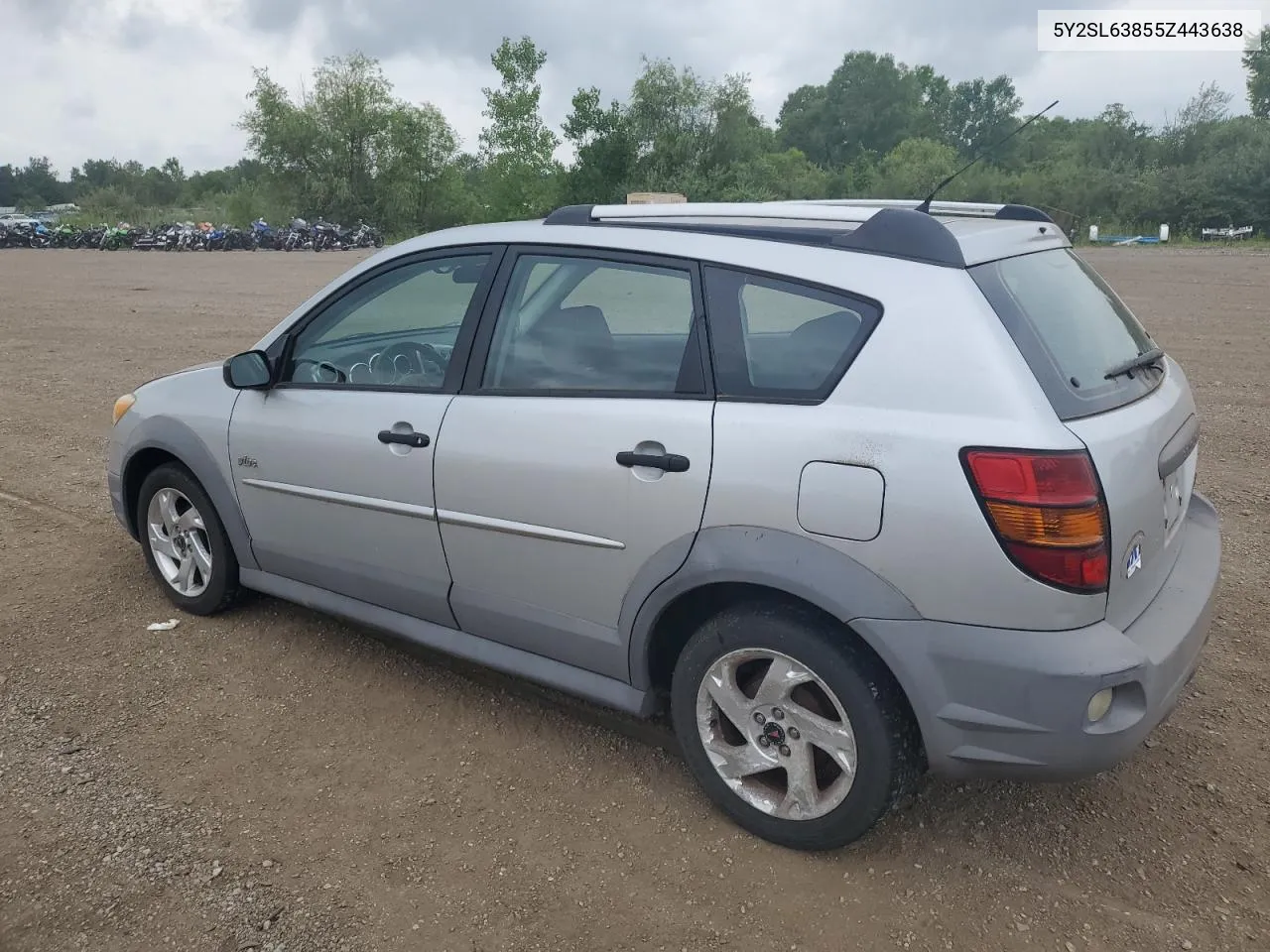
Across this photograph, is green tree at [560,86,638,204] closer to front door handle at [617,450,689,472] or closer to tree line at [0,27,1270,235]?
tree line at [0,27,1270,235]

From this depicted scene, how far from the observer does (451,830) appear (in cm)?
288

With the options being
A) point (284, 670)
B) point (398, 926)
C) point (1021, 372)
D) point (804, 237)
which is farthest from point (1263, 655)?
point (284, 670)

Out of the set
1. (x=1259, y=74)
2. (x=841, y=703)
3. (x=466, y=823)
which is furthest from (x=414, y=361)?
(x=1259, y=74)

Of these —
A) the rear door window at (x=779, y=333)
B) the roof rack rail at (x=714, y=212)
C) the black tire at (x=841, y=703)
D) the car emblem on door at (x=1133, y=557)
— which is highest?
the roof rack rail at (x=714, y=212)

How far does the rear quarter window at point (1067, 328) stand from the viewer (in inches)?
94.6

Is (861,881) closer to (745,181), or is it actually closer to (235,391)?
(235,391)

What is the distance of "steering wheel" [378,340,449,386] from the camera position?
3355mm

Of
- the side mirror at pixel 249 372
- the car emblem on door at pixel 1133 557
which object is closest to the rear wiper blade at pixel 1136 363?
the car emblem on door at pixel 1133 557

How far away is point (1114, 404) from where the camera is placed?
252cm

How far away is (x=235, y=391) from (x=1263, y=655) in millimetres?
4201

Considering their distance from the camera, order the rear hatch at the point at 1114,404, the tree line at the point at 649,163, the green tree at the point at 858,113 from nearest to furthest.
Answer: the rear hatch at the point at 1114,404, the tree line at the point at 649,163, the green tree at the point at 858,113

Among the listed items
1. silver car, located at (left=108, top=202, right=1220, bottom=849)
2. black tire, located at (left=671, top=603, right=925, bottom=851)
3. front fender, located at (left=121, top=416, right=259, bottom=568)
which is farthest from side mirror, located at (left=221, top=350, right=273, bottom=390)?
black tire, located at (left=671, top=603, right=925, bottom=851)

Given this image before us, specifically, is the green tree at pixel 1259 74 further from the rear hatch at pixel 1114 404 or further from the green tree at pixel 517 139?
the rear hatch at pixel 1114 404

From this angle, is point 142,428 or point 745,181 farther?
point 745,181
